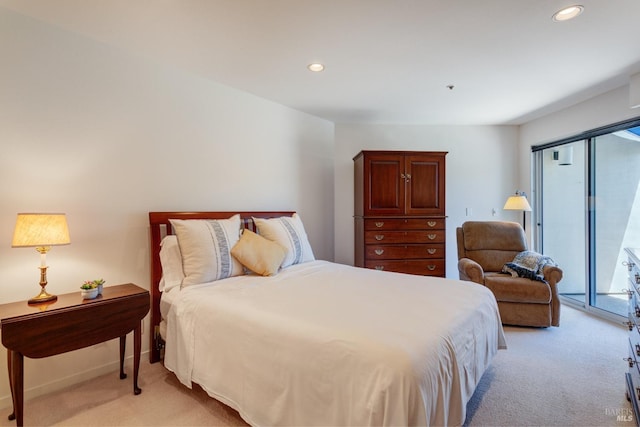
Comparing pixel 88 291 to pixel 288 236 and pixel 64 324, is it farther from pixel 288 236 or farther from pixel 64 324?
pixel 288 236

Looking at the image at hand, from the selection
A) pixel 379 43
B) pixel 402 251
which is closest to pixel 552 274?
pixel 402 251

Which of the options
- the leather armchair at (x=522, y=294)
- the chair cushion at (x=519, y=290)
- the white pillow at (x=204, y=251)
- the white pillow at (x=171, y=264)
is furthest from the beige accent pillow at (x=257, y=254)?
the chair cushion at (x=519, y=290)

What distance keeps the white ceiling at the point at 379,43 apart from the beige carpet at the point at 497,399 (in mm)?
2419

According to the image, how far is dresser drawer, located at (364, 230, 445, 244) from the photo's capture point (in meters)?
3.58

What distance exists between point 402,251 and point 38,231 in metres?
3.25

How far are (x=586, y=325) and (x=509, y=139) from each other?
266 centimetres

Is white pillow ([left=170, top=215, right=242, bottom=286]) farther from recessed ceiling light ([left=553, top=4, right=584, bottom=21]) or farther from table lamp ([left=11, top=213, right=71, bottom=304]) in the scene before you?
recessed ceiling light ([left=553, top=4, right=584, bottom=21])

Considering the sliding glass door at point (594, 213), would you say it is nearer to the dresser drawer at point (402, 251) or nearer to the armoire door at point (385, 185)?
the dresser drawer at point (402, 251)

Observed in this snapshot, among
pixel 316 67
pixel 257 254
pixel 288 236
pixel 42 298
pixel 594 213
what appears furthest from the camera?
pixel 594 213

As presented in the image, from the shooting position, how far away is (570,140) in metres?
3.76

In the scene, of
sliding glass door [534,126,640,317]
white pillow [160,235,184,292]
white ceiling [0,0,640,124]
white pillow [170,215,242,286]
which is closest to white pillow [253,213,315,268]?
white pillow [170,215,242,286]

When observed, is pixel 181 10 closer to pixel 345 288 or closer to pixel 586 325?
pixel 345 288

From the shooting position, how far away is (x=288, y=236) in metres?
2.76

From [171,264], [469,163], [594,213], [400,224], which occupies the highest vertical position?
[469,163]
